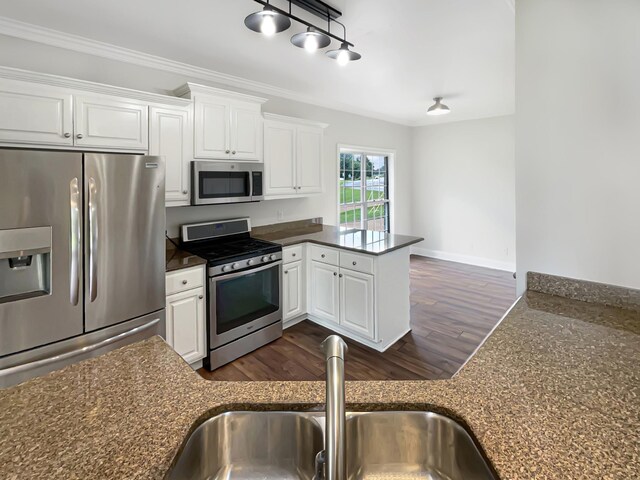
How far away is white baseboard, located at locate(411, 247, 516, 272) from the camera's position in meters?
5.44

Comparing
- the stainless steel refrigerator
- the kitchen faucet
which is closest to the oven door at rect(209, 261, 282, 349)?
the stainless steel refrigerator

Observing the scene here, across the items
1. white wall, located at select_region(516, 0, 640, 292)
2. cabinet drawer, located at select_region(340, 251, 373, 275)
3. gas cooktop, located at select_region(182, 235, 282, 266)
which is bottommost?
cabinet drawer, located at select_region(340, 251, 373, 275)

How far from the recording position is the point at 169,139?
260 cm

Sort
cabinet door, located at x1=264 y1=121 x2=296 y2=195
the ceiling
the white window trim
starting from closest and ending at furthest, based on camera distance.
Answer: the ceiling < cabinet door, located at x1=264 y1=121 x2=296 y2=195 < the white window trim

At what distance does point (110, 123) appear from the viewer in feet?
7.47

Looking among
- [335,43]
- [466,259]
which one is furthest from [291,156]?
[466,259]

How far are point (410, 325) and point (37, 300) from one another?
3.06 m

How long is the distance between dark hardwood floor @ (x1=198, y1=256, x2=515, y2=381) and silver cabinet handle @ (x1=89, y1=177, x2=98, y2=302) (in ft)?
3.79

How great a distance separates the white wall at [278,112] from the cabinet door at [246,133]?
2.01 feet

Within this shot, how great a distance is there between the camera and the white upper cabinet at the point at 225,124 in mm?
2762

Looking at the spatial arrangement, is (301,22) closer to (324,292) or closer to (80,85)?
(80,85)

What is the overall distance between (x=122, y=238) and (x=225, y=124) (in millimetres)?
1451

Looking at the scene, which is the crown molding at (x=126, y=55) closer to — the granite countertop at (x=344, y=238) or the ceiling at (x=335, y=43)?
the ceiling at (x=335, y=43)

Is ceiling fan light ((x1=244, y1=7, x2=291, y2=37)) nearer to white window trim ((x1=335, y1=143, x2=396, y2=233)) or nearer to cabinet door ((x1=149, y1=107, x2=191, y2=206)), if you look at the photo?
cabinet door ((x1=149, y1=107, x2=191, y2=206))
